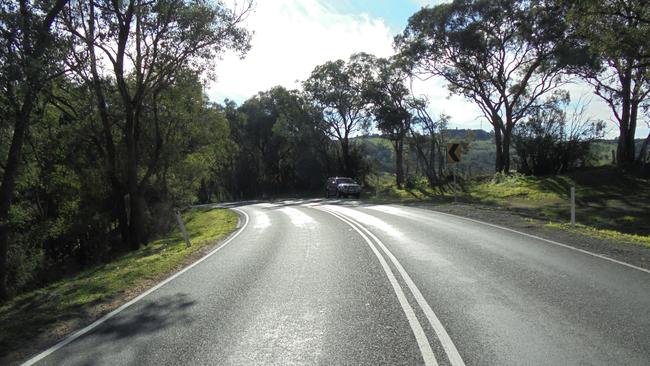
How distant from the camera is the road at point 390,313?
4.82m

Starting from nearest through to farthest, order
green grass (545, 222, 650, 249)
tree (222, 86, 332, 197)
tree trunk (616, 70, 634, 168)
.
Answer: green grass (545, 222, 650, 249) → tree trunk (616, 70, 634, 168) → tree (222, 86, 332, 197)

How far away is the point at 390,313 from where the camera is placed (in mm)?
6195

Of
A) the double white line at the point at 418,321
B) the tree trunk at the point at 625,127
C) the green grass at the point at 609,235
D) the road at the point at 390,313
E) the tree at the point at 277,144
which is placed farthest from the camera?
the tree at the point at 277,144

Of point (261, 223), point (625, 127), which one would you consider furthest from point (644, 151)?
point (261, 223)

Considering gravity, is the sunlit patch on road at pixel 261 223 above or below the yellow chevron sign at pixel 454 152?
below

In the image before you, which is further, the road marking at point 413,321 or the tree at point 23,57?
the tree at point 23,57

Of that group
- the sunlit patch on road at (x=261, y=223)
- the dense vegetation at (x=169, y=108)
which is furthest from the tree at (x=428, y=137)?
the sunlit patch on road at (x=261, y=223)

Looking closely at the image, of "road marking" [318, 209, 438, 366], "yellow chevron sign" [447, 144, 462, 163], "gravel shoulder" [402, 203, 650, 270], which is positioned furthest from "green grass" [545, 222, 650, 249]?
"yellow chevron sign" [447, 144, 462, 163]

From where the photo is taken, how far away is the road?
482cm

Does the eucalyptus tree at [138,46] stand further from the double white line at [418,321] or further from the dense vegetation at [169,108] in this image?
the double white line at [418,321]

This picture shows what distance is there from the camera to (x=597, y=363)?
14.4 feet

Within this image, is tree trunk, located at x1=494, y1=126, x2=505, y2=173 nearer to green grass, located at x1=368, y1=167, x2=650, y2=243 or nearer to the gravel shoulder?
green grass, located at x1=368, y1=167, x2=650, y2=243

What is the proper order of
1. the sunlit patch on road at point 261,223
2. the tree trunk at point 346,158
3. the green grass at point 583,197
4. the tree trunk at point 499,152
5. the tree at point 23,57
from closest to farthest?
the tree at point 23,57 < the green grass at point 583,197 < the sunlit patch on road at point 261,223 < the tree trunk at point 499,152 < the tree trunk at point 346,158

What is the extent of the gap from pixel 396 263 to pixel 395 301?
2914 mm
